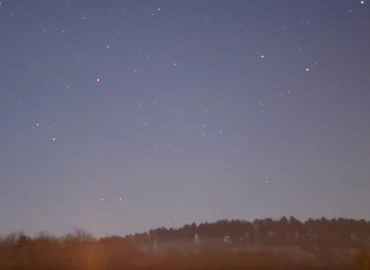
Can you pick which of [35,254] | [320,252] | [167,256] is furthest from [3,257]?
[320,252]

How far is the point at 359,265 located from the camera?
120 feet

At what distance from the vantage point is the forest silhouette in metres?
44.2

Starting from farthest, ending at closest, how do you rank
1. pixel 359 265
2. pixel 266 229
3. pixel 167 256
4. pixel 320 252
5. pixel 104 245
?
pixel 266 229, pixel 320 252, pixel 104 245, pixel 167 256, pixel 359 265

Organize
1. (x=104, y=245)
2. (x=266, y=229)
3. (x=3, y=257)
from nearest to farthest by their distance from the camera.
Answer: (x=3, y=257) < (x=104, y=245) < (x=266, y=229)

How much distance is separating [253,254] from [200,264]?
29.7 ft

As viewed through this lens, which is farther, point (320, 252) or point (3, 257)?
point (320, 252)

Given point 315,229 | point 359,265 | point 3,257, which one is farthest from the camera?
point 315,229

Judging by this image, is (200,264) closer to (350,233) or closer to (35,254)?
(35,254)

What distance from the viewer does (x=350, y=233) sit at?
59312 mm

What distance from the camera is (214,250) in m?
54.2

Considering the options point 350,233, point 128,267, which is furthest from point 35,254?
point 350,233

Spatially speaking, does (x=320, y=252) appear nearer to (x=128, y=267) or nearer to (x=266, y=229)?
(x=266, y=229)

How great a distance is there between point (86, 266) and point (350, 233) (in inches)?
1183

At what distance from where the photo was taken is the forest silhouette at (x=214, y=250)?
4425cm
